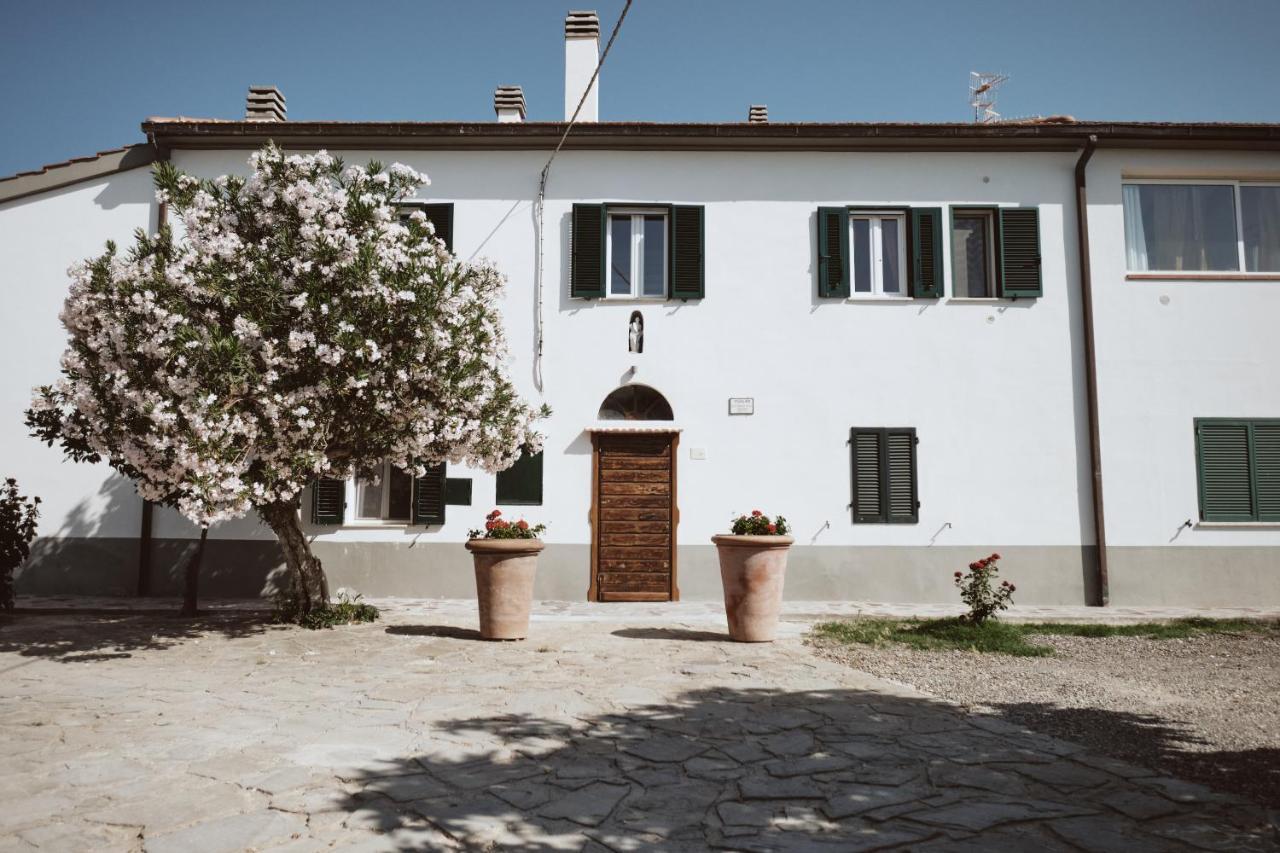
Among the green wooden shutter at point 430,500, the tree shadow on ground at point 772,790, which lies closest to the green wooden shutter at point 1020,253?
the tree shadow on ground at point 772,790

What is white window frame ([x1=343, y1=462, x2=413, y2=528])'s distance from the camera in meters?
11.6

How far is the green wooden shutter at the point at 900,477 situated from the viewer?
11703 mm

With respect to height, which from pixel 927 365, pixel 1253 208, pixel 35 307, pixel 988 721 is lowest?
pixel 988 721

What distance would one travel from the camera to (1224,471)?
1186cm

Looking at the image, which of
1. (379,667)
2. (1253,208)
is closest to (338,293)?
(379,667)

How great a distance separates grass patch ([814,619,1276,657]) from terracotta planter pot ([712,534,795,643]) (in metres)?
0.80

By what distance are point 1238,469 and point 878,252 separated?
5.96m

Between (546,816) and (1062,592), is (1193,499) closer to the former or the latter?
(1062,592)

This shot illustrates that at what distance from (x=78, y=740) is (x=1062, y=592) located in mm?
11436

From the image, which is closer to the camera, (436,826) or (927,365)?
(436,826)

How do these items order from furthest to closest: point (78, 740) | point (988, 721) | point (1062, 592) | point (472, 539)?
1. point (1062, 592)
2. point (472, 539)
3. point (988, 721)
4. point (78, 740)

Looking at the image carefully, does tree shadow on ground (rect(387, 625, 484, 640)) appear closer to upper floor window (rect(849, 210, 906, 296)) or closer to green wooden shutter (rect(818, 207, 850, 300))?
green wooden shutter (rect(818, 207, 850, 300))

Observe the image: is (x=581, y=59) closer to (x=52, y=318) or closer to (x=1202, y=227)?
(x=52, y=318)

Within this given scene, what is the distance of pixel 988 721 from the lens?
538 cm
